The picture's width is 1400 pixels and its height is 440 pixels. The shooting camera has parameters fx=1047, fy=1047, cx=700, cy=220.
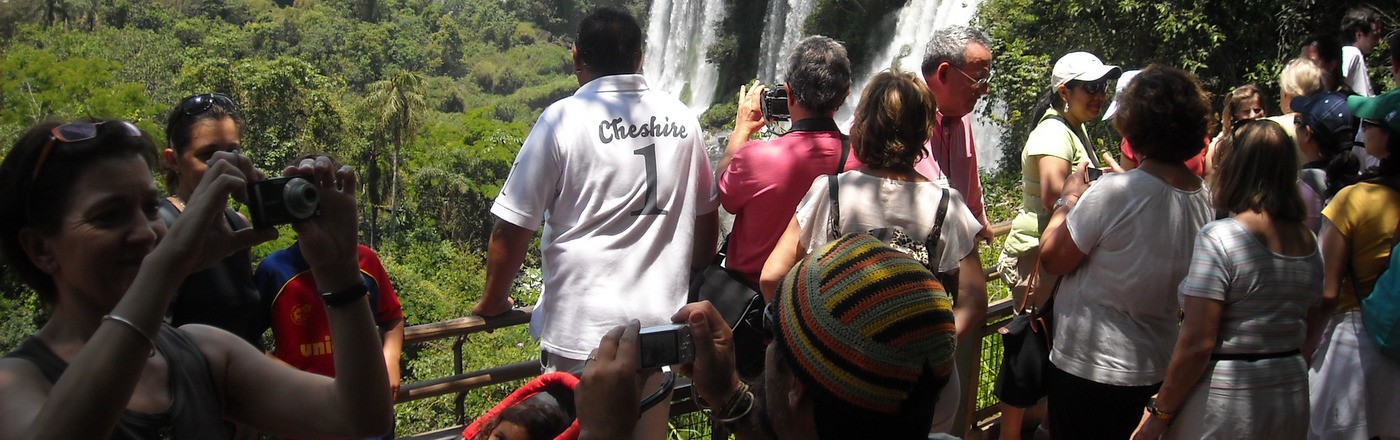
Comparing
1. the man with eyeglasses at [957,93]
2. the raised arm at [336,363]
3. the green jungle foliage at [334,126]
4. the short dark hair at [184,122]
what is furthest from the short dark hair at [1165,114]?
the green jungle foliage at [334,126]

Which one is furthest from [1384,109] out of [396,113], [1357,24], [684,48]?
[684,48]

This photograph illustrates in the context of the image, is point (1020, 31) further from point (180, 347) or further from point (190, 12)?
point (190, 12)

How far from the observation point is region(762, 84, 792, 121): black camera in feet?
10.9

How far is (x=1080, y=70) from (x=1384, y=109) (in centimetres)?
104

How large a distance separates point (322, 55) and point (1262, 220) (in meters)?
59.1

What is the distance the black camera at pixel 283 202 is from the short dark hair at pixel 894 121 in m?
1.62

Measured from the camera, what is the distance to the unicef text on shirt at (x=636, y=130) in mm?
A: 2900

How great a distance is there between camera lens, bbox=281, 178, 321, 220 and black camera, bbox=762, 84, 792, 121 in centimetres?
204

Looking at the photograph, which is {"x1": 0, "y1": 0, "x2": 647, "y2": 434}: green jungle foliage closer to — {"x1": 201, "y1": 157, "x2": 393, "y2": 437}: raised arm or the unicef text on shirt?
the unicef text on shirt

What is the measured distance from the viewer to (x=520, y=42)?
234ft

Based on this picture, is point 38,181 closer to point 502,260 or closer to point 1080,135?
point 502,260

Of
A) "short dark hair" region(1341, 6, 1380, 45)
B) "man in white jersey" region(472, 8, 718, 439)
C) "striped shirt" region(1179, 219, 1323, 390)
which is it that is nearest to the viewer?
"striped shirt" region(1179, 219, 1323, 390)

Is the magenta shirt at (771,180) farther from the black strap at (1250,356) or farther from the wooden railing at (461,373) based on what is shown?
the black strap at (1250,356)

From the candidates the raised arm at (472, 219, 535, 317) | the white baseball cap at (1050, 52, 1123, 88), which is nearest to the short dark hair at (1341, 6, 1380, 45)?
the white baseball cap at (1050, 52, 1123, 88)
